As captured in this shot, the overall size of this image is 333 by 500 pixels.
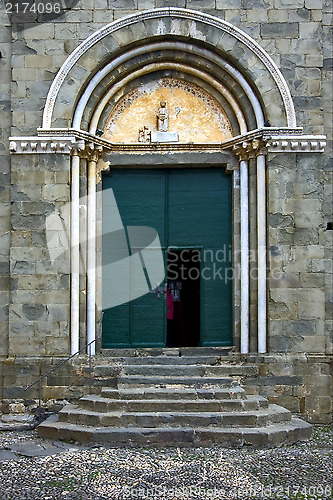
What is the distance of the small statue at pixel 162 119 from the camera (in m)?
9.02

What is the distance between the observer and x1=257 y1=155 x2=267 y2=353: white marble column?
8.42 meters

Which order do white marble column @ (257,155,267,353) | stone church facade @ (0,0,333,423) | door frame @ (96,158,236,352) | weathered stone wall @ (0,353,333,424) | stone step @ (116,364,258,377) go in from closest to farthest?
stone step @ (116,364,258,377)
weathered stone wall @ (0,353,333,424)
stone church facade @ (0,0,333,423)
white marble column @ (257,155,267,353)
door frame @ (96,158,236,352)

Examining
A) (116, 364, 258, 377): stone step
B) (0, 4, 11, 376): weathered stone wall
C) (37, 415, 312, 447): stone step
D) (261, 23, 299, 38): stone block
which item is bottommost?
(37, 415, 312, 447): stone step

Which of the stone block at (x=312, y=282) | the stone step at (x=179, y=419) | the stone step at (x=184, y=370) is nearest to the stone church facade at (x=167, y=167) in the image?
the stone block at (x=312, y=282)

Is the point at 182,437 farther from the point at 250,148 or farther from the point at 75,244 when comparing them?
the point at 250,148

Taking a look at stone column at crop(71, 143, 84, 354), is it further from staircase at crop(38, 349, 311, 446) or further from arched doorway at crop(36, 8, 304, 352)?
staircase at crop(38, 349, 311, 446)

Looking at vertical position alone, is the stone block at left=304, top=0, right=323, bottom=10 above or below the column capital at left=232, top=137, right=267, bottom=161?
above

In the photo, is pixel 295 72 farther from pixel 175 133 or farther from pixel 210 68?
pixel 175 133

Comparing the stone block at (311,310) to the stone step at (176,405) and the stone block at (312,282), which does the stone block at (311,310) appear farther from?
the stone step at (176,405)

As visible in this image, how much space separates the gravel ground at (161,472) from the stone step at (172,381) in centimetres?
120

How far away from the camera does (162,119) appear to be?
9.01m

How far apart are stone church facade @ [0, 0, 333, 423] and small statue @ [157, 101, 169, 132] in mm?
19

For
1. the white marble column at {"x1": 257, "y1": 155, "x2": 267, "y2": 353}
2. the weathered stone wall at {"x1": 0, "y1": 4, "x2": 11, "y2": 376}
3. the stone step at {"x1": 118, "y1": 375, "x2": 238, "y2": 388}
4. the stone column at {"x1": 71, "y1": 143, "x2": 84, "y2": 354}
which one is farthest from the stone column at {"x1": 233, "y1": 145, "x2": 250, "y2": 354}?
the weathered stone wall at {"x1": 0, "y1": 4, "x2": 11, "y2": 376}

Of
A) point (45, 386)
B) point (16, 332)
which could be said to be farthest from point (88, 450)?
point (16, 332)
